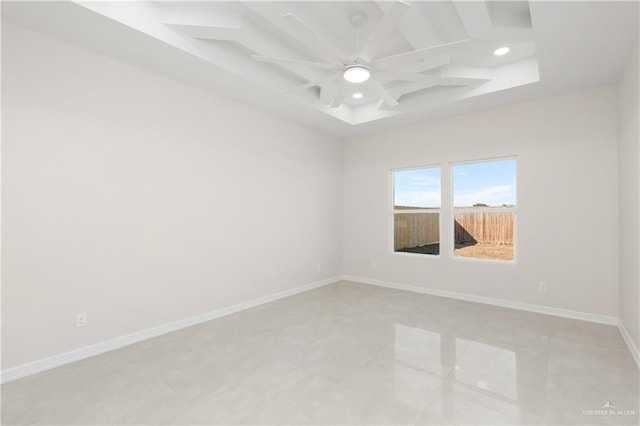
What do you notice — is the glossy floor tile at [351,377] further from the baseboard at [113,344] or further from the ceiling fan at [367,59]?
the ceiling fan at [367,59]

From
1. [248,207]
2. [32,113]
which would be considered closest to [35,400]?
[32,113]

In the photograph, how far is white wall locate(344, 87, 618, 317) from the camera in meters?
3.55

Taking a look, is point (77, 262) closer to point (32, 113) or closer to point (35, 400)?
point (35, 400)

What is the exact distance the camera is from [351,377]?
2.37 m

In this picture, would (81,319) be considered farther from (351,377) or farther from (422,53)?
(422,53)

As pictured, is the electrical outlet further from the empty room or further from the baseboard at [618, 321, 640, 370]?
the baseboard at [618, 321, 640, 370]

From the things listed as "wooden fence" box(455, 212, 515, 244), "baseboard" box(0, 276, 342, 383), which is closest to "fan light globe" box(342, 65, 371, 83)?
"wooden fence" box(455, 212, 515, 244)

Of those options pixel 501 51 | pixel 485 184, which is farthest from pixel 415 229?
pixel 501 51

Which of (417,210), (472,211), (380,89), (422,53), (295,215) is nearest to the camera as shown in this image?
(422,53)

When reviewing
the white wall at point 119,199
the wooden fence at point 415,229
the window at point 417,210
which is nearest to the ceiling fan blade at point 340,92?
the white wall at point 119,199

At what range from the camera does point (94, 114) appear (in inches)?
112

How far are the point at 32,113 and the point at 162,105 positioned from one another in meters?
1.10

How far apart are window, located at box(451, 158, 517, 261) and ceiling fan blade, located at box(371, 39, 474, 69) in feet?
8.15

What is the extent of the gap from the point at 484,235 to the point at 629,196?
1.72 meters
